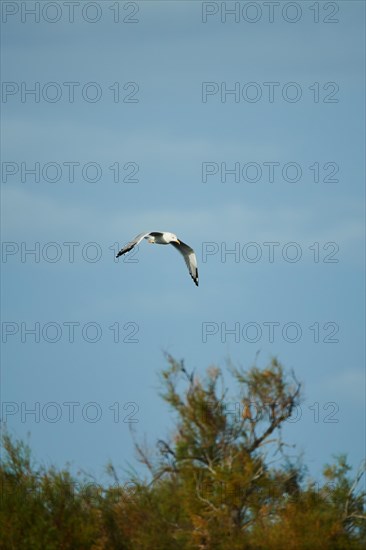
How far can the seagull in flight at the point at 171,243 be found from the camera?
→ 37.8 m

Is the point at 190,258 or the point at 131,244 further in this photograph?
the point at 190,258

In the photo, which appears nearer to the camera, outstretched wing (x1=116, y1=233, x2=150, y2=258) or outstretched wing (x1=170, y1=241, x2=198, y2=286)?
outstretched wing (x1=116, y1=233, x2=150, y2=258)

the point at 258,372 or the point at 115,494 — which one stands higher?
the point at 258,372

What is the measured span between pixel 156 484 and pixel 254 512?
3.39 m

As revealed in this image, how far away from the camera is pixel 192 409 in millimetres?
41219

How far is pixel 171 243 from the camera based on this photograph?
4131 centimetres

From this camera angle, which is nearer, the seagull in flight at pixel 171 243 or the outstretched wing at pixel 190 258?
the seagull in flight at pixel 171 243

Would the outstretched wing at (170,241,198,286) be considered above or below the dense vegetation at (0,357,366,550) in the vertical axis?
above

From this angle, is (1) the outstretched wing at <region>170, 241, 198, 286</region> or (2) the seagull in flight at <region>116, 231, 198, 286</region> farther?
(1) the outstretched wing at <region>170, 241, 198, 286</region>

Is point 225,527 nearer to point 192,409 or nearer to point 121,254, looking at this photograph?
point 192,409

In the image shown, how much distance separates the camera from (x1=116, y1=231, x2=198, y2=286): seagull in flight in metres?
37.8

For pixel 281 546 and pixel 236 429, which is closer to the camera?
pixel 281 546

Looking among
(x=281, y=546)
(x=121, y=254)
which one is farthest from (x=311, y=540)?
(x=121, y=254)

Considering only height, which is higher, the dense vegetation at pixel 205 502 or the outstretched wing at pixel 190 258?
the outstretched wing at pixel 190 258
